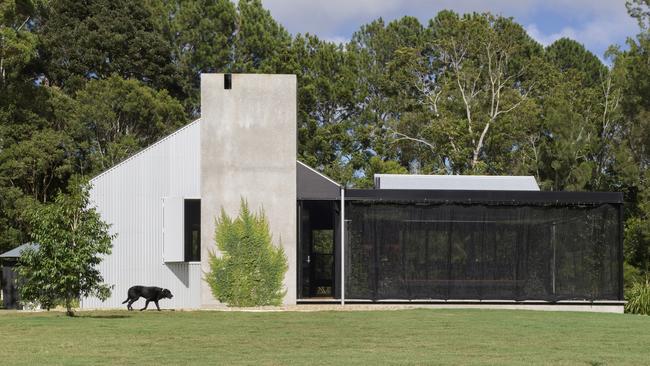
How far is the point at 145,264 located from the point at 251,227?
3.10 metres

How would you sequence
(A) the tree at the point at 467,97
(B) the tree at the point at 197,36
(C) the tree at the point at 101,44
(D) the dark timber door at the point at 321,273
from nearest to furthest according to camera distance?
(D) the dark timber door at the point at 321,273, (A) the tree at the point at 467,97, (C) the tree at the point at 101,44, (B) the tree at the point at 197,36

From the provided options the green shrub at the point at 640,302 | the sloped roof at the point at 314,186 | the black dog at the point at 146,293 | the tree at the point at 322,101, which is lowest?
the green shrub at the point at 640,302

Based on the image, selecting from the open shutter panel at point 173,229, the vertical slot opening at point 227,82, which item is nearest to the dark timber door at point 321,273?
the open shutter panel at point 173,229

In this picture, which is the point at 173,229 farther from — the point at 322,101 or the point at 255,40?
the point at 255,40

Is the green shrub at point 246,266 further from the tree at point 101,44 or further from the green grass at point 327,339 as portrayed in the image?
the tree at point 101,44

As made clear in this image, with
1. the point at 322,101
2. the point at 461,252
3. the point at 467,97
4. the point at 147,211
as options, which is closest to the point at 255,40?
the point at 322,101

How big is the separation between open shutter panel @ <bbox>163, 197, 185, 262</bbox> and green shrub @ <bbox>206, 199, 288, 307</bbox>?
101 centimetres

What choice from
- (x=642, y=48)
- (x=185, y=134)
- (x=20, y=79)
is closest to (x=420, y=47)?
(x=642, y=48)

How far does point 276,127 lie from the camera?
955 inches

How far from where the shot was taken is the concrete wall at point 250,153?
78.9 ft

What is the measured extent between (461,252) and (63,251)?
31.4 ft

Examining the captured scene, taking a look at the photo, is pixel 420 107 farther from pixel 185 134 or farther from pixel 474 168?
pixel 185 134

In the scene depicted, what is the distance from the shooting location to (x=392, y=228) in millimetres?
23734

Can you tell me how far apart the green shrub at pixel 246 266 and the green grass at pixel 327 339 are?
9.90 feet
